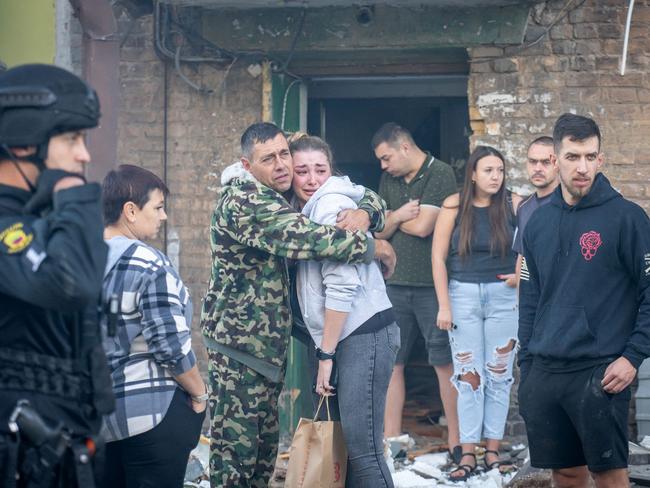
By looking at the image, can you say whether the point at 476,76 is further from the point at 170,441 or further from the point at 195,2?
the point at 170,441

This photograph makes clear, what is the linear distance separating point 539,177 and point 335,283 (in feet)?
7.33

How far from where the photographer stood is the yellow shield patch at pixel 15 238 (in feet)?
9.04

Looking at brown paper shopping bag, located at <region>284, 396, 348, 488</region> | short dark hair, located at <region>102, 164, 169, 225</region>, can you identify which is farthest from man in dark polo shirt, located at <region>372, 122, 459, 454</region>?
short dark hair, located at <region>102, 164, 169, 225</region>

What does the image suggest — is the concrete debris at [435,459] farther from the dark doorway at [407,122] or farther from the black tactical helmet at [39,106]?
the black tactical helmet at [39,106]

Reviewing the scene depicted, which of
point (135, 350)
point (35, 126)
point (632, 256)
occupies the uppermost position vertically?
point (35, 126)

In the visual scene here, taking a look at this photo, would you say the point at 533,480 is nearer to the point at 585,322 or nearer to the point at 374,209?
the point at 585,322

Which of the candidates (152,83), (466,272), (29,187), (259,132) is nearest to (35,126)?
(29,187)

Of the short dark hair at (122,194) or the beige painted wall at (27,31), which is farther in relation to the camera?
the beige painted wall at (27,31)

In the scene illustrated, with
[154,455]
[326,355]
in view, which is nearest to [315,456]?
[326,355]

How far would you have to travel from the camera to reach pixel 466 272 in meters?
6.68

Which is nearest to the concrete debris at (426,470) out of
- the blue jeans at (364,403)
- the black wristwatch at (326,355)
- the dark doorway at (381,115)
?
the blue jeans at (364,403)

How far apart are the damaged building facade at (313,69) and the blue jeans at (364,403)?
2.77 meters

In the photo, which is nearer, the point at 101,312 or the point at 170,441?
the point at 101,312

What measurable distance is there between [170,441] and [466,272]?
3.18 m
